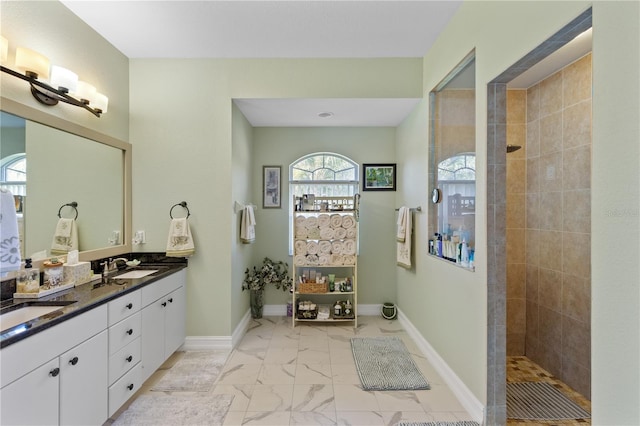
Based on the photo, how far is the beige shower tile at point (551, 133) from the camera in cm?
248

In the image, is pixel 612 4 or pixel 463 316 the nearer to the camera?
pixel 612 4

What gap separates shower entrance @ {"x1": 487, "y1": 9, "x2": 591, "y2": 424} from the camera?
182 cm

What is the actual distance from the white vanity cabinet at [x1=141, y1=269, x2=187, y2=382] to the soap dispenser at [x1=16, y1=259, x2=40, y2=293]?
1.93ft

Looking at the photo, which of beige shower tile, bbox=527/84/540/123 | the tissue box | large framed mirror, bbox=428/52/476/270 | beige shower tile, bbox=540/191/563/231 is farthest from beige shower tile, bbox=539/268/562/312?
the tissue box

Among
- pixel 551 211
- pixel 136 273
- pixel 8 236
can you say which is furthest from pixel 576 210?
pixel 8 236

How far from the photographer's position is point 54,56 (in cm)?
211

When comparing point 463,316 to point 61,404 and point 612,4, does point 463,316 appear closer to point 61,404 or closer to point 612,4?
point 612,4

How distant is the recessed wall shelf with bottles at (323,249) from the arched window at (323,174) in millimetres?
363

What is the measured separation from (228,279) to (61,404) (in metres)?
1.52

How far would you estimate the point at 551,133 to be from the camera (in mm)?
2559

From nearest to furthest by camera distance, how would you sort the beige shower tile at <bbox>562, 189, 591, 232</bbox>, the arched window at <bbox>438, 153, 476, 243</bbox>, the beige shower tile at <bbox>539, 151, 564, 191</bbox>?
the arched window at <bbox>438, 153, 476, 243</bbox>
the beige shower tile at <bbox>562, 189, 591, 232</bbox>
the beige shower tile at <bbox>539, 151, 564, 191</bbox>

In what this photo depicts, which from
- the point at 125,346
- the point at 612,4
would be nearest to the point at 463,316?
the point at 612,4

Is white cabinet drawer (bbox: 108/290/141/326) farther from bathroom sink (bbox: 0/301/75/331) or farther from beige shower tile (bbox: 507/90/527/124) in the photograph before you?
beige shower tile (bbox: 507/90/527/124)

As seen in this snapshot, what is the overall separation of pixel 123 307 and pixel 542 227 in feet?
11.3
